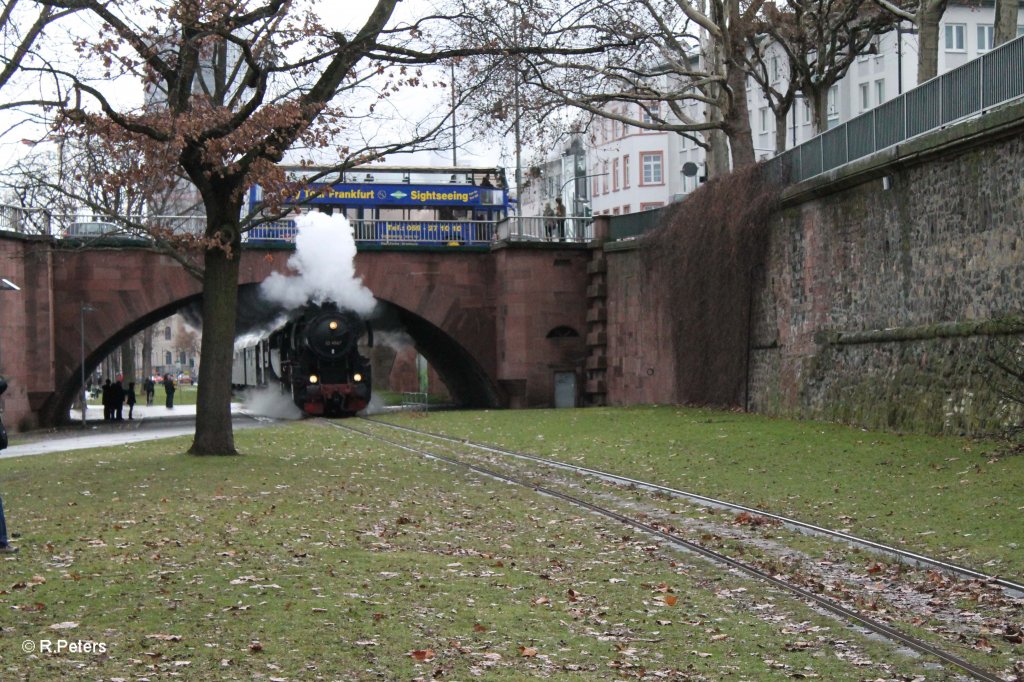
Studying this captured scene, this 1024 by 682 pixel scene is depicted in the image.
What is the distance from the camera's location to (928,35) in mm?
30359

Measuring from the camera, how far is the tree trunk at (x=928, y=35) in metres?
30.2

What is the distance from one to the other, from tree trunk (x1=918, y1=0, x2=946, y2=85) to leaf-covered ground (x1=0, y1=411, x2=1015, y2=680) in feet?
58.2

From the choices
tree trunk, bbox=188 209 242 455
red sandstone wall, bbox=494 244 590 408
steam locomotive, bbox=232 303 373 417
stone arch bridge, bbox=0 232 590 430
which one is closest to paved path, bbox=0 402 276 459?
steam locomotive, bbox=232 303 373 417

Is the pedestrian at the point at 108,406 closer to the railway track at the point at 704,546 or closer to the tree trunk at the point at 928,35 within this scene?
the railway track at the point at 704,546

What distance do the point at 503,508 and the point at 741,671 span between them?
8068 millimetres

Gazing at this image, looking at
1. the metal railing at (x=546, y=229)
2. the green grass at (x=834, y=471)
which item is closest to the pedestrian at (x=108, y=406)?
the metal railing at (x=546, y=229)

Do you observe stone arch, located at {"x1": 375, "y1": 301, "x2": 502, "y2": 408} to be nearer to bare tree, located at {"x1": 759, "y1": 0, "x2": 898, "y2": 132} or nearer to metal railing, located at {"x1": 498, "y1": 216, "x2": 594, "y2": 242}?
metal railing, located at {"x1": 498, "y1": 216, "x2": 594, "y2": 242}

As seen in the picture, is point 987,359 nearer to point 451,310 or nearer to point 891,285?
point 891,285

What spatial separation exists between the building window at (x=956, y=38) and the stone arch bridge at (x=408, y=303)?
39524mm

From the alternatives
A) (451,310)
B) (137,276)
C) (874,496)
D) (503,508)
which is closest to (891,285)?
(874,496)

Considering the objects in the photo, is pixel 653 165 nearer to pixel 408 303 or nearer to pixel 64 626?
pixel 408 303

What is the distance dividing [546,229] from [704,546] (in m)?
34.1

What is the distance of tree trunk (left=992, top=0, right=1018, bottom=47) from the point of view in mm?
27531

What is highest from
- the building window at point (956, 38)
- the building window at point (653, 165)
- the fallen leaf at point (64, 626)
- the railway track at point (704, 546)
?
the building window at point (956, 38)
